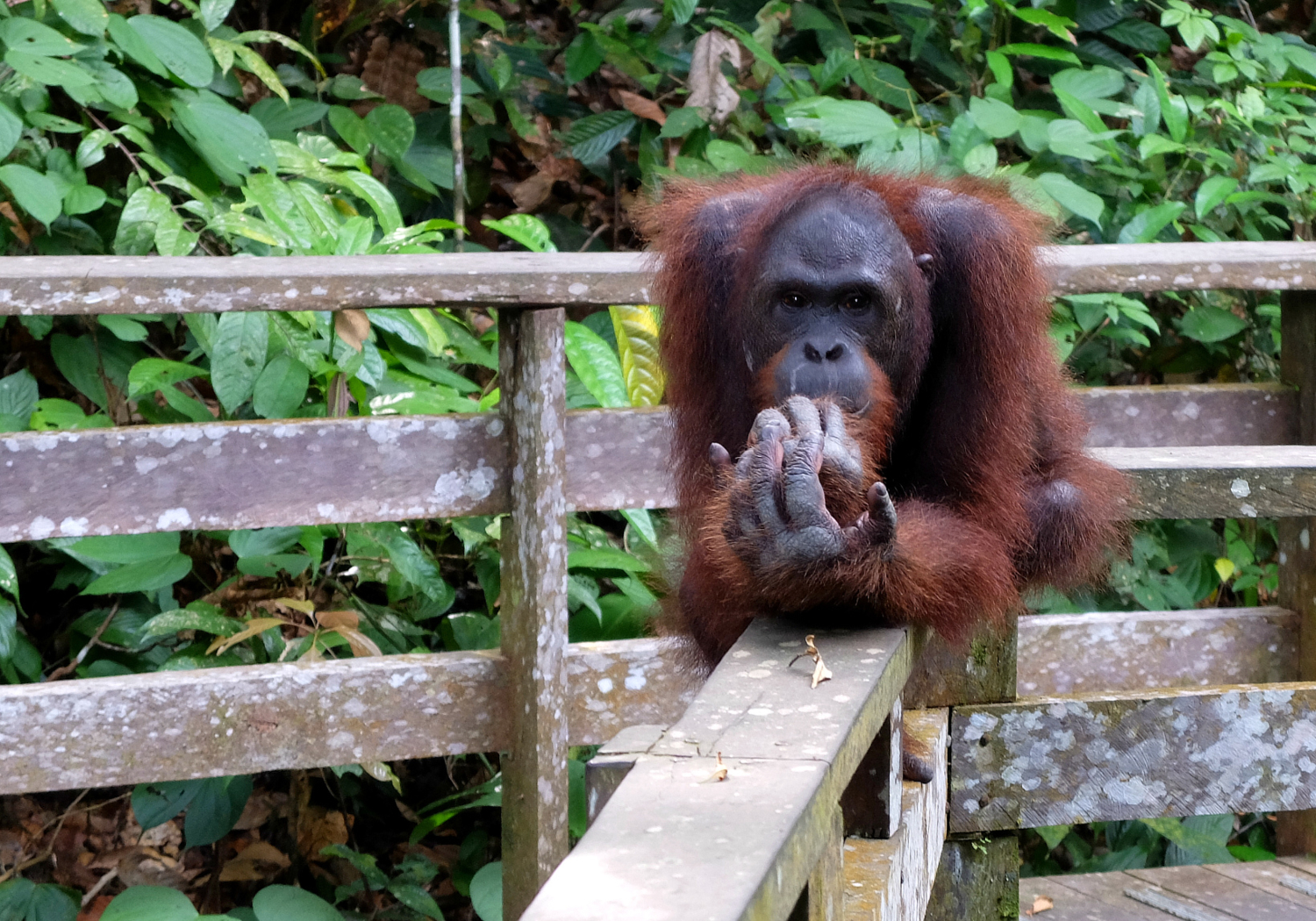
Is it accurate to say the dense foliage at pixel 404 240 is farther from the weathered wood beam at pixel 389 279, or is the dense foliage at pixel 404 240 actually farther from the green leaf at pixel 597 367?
the weathered wood beam at pixel 389 279

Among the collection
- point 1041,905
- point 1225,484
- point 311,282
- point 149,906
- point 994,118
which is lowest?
point 149,906

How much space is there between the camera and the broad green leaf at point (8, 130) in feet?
10.8

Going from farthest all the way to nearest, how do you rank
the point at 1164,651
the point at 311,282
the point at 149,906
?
the point at 1164,651, the point at 149,906, the point at 311,282

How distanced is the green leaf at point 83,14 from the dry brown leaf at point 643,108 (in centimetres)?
199

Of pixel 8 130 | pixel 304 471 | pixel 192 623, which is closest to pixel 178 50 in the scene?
pixel 8 130

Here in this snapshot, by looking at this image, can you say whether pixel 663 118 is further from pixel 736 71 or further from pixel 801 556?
pixel 801 556

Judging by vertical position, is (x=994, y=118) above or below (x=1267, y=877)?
above

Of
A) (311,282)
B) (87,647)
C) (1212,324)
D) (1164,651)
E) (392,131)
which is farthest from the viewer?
(392,131)

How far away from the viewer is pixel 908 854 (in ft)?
5.97

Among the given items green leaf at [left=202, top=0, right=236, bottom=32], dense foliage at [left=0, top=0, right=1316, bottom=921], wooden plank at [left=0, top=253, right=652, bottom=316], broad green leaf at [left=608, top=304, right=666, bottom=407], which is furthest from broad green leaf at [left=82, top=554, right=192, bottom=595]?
green leaf at [left=202, top=0, right=236, bottom=32]

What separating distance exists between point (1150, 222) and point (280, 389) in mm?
2431

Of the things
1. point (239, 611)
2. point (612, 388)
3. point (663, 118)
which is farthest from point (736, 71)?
point (239, 611)

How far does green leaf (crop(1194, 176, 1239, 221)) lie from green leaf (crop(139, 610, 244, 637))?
2.78 meters

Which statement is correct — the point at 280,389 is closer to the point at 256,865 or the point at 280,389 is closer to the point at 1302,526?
the point at 256,865
